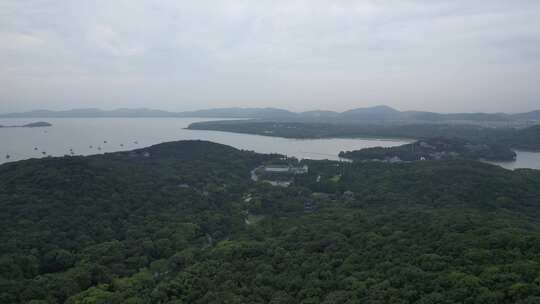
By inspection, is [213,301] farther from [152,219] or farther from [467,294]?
[152,219]

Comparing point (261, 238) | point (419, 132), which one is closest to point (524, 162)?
point (419, 132)

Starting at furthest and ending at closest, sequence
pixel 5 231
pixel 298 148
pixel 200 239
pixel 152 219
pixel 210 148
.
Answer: pixel 298 148 → pixel 210 148 → pixel 152 219 → pixel 200 239 → pixel 5 231

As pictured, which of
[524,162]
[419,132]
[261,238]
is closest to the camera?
[261,238]

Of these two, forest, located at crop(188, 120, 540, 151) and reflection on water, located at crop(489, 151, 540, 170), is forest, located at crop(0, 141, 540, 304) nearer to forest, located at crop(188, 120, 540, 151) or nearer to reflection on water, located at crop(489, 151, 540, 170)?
reflection on water, located at crop(489, 151, 540, 170)

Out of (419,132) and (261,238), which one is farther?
(419,132)

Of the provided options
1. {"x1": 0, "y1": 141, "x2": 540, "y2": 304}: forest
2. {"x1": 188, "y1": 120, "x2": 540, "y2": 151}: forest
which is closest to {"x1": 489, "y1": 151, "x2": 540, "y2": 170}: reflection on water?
{"x1": 188, "y1": 120, "x2": 540, "y2": 151}: forest

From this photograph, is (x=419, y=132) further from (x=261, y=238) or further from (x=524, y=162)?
(x=261, y=238)

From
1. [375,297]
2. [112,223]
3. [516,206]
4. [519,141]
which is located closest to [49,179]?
[112,223]

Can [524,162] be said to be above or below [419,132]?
below

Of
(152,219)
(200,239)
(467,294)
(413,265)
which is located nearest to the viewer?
(467,294)
